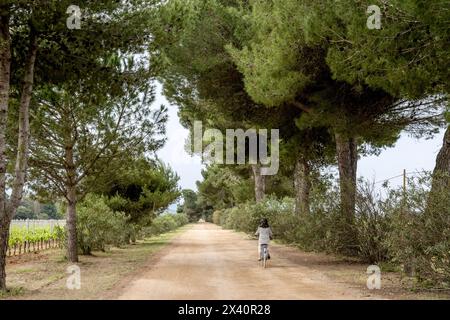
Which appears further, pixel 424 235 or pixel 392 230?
pixel 392 230

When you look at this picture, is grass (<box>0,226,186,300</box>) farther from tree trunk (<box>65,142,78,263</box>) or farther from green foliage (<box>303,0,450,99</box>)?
green foliage (<box>303,0,450,99</box>)

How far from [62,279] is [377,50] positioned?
9403 mm

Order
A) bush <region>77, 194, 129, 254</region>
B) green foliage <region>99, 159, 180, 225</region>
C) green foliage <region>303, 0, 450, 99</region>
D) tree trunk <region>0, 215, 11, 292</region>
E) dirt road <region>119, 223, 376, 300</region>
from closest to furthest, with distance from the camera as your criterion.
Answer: green foliage <region>303, 0, 450, 99</region> → dirt road <region>119, 223, 376, 300</region> → tree trunk <region>0, 215, 11, 292</region> → bush <region>77, 194, 129, 254</region> → green foliage <region>99, 159, 180, 225</region>

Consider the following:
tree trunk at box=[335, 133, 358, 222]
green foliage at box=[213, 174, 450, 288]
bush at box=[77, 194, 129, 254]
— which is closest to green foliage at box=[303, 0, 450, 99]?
green foliage at box=[213, 174, 450, 288]

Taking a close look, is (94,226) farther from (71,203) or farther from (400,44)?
(400,44)

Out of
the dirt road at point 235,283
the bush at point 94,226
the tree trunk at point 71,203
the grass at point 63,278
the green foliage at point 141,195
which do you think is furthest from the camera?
the green foliage at point 141,195

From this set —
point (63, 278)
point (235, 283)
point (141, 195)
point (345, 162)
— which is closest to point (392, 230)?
point (235, 283)

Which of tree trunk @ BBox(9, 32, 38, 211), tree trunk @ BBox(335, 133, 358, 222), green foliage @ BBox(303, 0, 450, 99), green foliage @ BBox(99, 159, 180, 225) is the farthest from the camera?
green foliage @ BBox(99, 159, 180, 225)

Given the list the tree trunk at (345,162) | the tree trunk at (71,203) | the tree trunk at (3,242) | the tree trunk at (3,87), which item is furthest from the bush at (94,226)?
the tree trunk at (3,87)

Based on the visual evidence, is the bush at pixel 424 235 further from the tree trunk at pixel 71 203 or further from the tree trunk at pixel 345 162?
the tree trunk at pixel 71 203

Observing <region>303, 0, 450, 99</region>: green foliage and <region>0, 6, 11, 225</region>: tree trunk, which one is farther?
<region>0, 6, 11, 225</region>: tree trunk

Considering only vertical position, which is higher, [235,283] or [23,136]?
[23,136]

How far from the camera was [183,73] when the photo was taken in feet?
74.1

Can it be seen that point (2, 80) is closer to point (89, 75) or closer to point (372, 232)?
point (89, 75)
